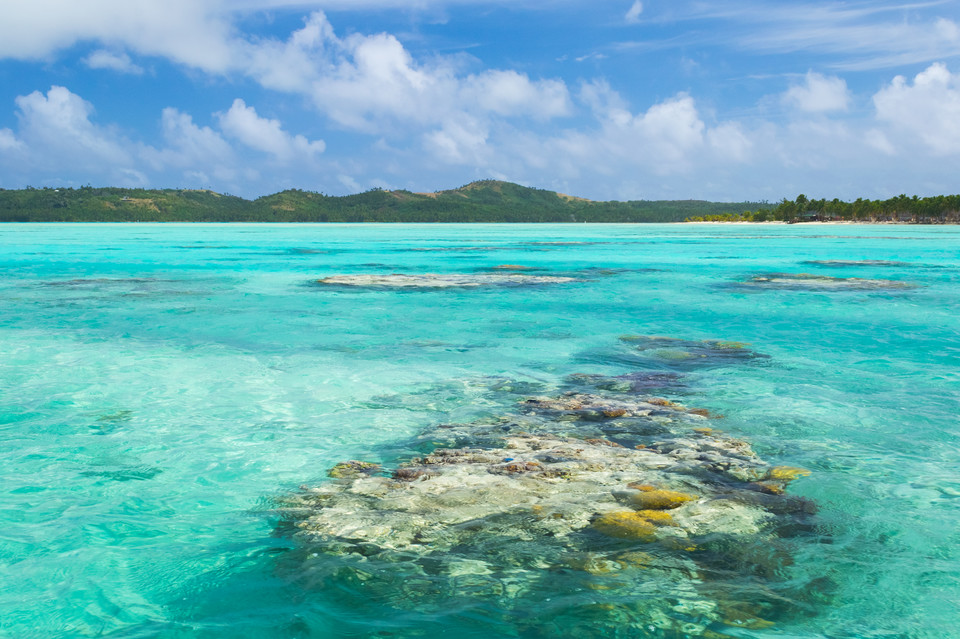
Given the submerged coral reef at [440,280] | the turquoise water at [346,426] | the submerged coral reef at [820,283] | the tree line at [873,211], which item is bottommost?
the turquoise water at [346,426]

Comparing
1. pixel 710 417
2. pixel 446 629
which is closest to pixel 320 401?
pixel 710 417

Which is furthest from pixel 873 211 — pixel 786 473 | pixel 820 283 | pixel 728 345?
pixel 786 473

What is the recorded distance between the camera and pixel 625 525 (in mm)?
4676

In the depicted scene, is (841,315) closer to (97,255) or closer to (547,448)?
(547,448)

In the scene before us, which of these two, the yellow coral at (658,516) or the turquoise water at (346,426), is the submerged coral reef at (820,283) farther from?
the yellow coral at (658,516)

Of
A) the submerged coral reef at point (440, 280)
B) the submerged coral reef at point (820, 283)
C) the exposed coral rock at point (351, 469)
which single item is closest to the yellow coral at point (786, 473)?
the exposed coral rock at point (351, 469)

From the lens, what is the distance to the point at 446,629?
3721 mm

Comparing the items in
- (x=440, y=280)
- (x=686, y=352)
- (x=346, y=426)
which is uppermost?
(x=440, y=280)

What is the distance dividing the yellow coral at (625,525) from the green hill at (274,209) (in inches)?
5907

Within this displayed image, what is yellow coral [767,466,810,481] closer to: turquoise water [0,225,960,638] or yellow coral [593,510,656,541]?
turquoise water [0,225,960,638]

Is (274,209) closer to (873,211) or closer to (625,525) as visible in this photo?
(873,211)

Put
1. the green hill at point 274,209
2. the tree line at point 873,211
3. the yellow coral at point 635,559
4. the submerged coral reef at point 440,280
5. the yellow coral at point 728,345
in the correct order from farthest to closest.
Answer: the green hill at point 274,209, the tree line at point 873,211, the submerged coral reef at point 440,280, the yellow coral at point 728,345, the yellow coral at point 635,559

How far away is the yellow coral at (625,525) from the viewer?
15.1 feet

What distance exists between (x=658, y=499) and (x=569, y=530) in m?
0.77
